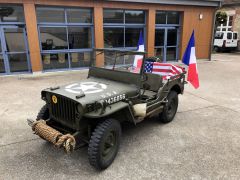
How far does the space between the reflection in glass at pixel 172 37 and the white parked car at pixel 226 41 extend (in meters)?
9.82

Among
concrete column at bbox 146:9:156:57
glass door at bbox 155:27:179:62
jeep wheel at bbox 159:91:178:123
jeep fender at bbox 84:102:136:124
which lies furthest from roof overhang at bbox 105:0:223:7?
jeep fender at bbox 84:102:136:124

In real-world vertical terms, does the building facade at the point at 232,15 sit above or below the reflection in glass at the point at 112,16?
above

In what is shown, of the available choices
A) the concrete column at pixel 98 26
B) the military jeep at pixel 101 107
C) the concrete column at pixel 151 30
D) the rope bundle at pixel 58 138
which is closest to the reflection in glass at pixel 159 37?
the concrete column at pixel 151 30

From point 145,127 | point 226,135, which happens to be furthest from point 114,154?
point 226,135

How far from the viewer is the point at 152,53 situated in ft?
40.8

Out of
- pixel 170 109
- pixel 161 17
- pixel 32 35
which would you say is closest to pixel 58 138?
pixel 170 109

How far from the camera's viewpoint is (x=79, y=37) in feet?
34.9

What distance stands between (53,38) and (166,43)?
660 cm

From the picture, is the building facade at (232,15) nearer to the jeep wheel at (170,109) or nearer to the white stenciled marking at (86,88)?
the jeep wheel at (170,109)

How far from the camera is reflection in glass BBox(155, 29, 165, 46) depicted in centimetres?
1244

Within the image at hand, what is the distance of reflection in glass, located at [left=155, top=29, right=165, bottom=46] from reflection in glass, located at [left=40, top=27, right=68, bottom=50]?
208 inches

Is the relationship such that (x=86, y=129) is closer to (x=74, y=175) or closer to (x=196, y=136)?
(x=74, y=175)

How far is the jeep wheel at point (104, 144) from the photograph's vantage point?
9.91ft

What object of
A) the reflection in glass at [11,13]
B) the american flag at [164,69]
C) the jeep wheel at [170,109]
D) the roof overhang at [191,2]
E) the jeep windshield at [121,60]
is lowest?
the jeep wheel at [170,109]
